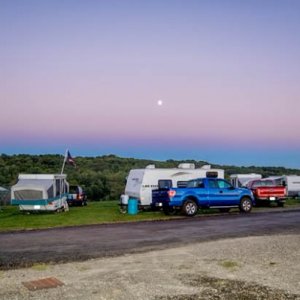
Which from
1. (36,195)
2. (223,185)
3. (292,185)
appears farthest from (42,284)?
(292,185)

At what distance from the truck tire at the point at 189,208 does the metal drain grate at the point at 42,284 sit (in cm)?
1581

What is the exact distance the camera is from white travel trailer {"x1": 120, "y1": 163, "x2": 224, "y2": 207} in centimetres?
2653

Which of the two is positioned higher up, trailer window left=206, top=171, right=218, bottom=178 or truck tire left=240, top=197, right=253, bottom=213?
trailer window left=206, top=171, right=218, bottom=178

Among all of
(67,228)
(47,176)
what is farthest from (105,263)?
(47,176)

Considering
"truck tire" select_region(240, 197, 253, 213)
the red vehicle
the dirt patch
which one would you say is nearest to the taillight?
"truck tire" select_region(240, 197, 253, 213)

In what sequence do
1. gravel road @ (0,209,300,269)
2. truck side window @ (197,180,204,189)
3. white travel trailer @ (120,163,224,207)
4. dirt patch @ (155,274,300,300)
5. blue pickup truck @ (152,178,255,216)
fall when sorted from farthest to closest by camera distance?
white travel trailer @ (120,163,224,207)
truck side window @ (197,180,204,189)
blue pickup truck @ (152,178,255,216)
gravel road @ (0,209,300,269)
dirt patch @ (155,274,300,300)

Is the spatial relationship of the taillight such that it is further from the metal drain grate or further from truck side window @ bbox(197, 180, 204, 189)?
the metal drain grate

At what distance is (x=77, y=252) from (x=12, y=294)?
459cm

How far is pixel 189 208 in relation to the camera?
2431 centimetres

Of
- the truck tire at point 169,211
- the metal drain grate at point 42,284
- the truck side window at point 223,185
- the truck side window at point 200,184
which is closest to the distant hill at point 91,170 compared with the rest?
the truck side window at point 223,185

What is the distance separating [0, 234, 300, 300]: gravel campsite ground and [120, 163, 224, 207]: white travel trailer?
14226 mm

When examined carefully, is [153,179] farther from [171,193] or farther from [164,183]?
[171,193]

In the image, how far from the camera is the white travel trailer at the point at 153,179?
2653 centimetres

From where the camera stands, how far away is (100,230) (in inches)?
693
